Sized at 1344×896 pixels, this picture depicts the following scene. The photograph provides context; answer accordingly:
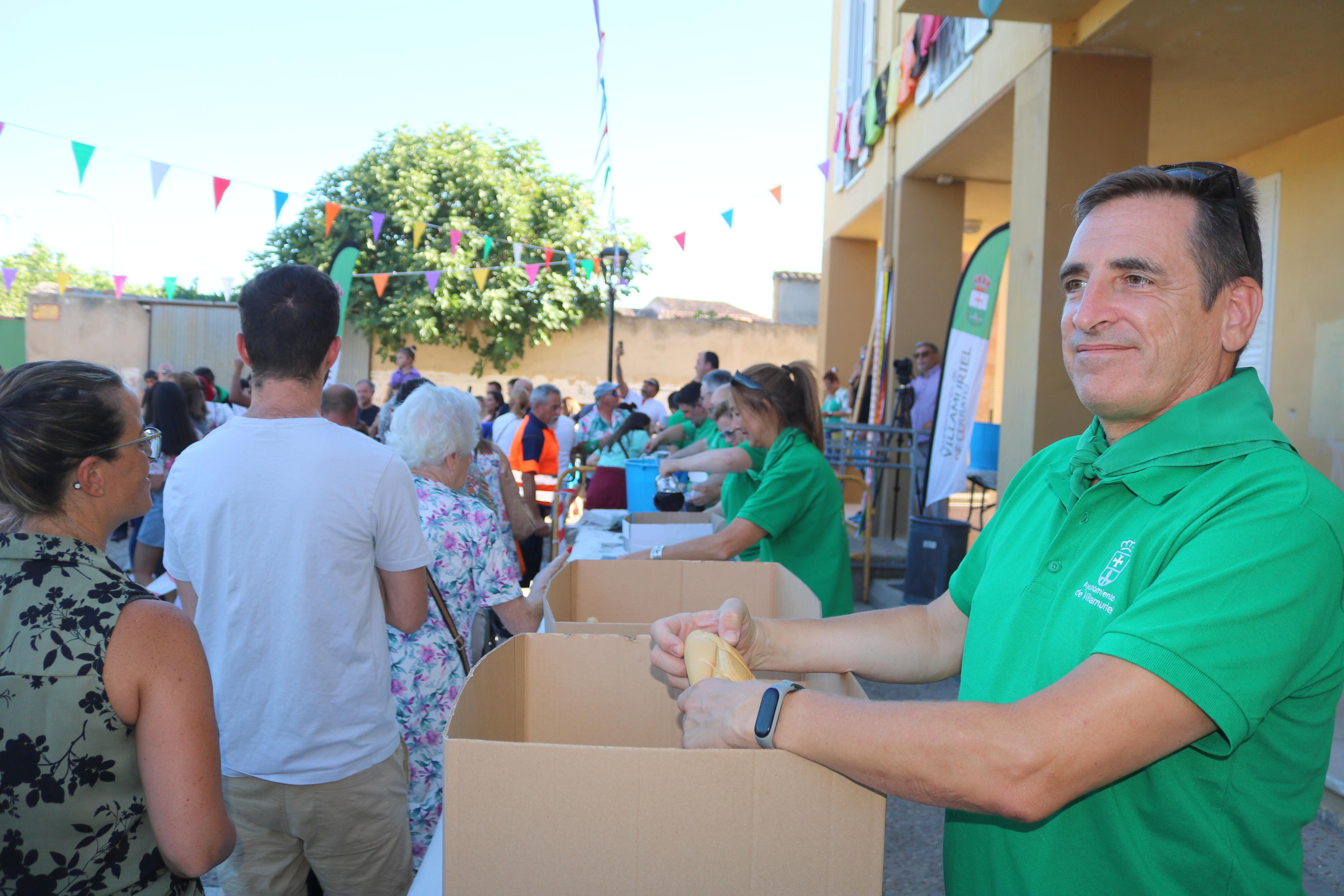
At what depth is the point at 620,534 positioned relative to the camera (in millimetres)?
4801

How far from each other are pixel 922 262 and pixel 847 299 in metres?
3.31

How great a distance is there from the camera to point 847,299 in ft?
39.3

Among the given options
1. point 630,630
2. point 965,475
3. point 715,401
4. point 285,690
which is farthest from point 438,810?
point 965,475

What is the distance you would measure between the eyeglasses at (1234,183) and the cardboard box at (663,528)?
266 cm

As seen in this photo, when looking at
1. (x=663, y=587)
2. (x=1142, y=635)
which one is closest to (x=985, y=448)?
(x=663, y=587)

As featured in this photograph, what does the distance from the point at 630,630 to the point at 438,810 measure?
115cm

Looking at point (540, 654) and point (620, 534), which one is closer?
point (540, 654)

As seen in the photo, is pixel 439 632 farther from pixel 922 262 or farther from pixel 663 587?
pixel 922 262

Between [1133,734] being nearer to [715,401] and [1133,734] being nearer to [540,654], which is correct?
[540,654]

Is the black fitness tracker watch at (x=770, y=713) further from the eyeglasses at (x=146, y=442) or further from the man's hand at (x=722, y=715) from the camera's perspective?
the eyeglasses at (x=146, y=442)

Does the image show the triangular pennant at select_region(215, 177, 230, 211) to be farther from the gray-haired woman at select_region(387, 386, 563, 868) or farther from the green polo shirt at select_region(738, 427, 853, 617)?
the green polo shirt at select_region(738, 427, 853, 617)

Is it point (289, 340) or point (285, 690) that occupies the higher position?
point (289, 340)

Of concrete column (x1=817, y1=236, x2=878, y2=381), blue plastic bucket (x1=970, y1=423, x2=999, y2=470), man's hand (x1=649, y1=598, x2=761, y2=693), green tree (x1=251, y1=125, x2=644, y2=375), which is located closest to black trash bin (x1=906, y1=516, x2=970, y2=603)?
blue plastic bucket (x1=970, y1=423, x2=999, y2=470)

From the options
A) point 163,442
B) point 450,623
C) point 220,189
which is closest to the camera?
point 450,623
